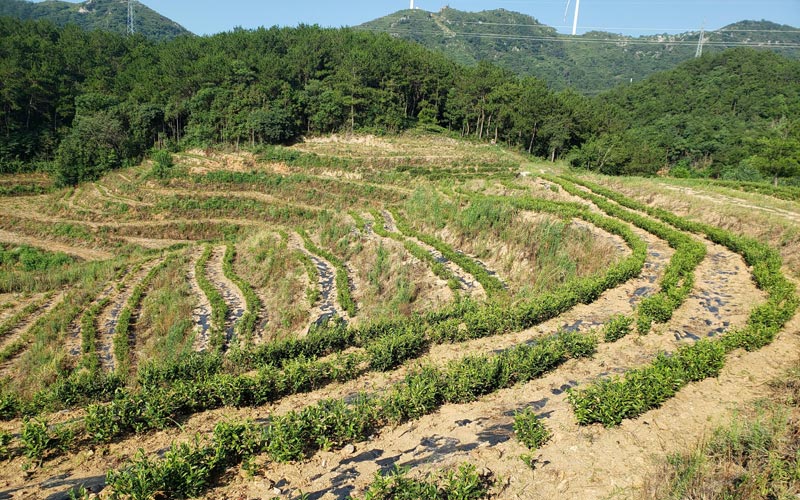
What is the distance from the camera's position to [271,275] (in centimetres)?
2073

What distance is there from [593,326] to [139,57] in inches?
3111

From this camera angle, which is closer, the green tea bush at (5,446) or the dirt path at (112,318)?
the green tea bush at (5,446)

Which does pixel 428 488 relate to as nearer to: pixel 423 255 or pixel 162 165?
pixel 423 255

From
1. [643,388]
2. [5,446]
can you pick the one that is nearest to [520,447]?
[643,388]

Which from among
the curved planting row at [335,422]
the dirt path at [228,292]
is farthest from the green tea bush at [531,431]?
the dirt path at [228,292]

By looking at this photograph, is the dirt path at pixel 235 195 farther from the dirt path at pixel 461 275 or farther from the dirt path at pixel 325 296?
the dirt path at pixel 461 275

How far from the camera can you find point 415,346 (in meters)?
10.4

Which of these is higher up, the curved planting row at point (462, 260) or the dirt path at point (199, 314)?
the curved planting row at point (462, 260)

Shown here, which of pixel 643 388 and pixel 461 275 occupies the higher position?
pixel 643 388

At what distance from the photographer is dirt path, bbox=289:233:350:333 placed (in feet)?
51.3

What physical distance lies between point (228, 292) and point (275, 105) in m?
33.3

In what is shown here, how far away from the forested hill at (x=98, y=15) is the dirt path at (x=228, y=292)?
475ft

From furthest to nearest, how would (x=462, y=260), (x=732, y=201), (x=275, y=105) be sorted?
1. (x=275, y=105)
2. (x=732, y=201)
3. (x=462, y=260)

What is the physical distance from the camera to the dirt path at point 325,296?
15.6m
